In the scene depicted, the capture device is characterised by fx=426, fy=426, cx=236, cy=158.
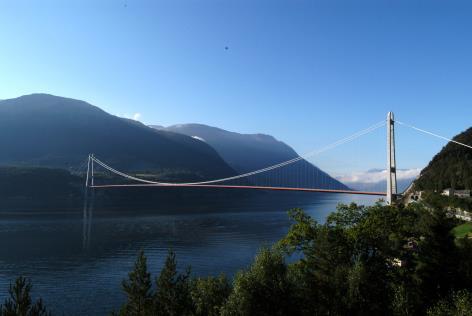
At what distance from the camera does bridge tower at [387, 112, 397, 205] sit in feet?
98.5

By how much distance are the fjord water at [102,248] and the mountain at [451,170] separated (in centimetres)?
2871

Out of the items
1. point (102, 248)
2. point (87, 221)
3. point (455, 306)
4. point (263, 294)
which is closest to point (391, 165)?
point (455, 306)

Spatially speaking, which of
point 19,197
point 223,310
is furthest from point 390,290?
point 19,197

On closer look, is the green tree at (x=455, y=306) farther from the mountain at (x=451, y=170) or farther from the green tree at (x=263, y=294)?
the mountain at (x=451, y=170)

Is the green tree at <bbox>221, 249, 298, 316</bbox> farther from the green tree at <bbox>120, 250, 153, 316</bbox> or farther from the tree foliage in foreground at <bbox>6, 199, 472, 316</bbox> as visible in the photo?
the green tree at <bbox>120, 250, 153, 316</bbox>

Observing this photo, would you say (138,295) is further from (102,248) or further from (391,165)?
(102,248)

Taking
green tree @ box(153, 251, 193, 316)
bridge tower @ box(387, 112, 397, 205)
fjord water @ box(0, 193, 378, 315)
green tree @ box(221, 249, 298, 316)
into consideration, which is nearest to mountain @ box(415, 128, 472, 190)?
fjord water @ box(0, 193, 378, 315)

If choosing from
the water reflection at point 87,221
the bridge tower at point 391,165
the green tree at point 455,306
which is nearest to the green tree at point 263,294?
the green tree at point 455,306

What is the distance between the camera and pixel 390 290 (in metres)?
20.7

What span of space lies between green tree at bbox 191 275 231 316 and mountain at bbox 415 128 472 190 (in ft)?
207

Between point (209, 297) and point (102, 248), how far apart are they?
37943 mm

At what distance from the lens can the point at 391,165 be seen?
3177cm

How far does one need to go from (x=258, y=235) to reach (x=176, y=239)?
13.2 metres

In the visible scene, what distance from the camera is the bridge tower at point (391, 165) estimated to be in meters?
30.0
